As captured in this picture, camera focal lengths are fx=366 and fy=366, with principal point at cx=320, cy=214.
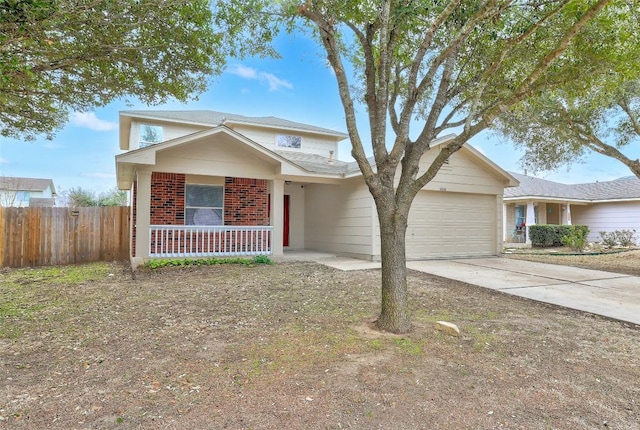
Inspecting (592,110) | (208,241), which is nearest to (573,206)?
(592,110)

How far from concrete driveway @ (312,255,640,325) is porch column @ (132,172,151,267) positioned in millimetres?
4848

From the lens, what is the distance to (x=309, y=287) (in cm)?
714

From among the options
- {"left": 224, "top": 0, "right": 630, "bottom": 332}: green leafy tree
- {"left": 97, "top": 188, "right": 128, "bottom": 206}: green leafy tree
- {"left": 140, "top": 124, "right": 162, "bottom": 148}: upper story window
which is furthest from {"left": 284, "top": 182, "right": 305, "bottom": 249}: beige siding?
{"left": 97, "top": 188, "right": 128, "bottom": 206}: green leafy tree

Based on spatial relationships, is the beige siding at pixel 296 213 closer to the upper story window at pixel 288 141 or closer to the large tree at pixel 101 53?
the upper story window at pixel 288 141

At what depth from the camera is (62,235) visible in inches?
438

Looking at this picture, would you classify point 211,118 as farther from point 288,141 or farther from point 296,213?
point 296,213

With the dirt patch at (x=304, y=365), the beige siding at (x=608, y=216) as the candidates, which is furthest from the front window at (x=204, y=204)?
the beige siding at (x=608, y=216)

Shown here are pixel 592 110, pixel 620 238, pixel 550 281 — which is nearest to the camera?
pixel 550 281

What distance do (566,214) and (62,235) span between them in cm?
2501

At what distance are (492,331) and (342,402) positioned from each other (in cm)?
263

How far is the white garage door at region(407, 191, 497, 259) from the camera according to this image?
12031 millimetres

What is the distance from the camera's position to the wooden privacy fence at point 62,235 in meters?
10.4

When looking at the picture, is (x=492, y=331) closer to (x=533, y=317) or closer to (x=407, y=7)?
(x=533, y=317)

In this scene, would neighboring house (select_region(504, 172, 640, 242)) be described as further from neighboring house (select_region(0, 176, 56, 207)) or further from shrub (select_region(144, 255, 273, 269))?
neighboring house (select_region(0, 176, 56, 207))
